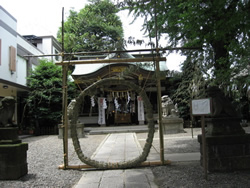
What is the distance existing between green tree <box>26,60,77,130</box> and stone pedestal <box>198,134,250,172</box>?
12.0 meters

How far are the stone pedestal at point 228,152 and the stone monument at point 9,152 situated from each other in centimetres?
394

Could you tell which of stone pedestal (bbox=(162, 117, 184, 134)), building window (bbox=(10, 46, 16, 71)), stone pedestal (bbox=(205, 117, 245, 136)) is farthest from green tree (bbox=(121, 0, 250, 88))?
building window (bbox=(10, 46, 16, 71))

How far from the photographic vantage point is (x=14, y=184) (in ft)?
13.7

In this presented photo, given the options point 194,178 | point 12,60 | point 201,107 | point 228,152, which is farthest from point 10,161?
point 12,60

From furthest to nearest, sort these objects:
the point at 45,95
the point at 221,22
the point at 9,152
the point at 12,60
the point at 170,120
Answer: the point at 45,95 < the point at 12,60 < the point at 170,120 < the point at 9,152 < the point at 221,22

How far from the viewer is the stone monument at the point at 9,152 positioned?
14.5 feet

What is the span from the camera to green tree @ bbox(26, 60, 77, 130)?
1534cm

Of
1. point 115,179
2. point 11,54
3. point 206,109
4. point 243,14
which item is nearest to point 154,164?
point 115,179

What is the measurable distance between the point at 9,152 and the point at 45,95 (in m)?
11.7

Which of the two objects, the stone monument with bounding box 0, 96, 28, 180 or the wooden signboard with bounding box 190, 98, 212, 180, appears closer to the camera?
the wooden signboard with bounding box 190, 98, 212, 180

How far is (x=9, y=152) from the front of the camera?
4.43 m

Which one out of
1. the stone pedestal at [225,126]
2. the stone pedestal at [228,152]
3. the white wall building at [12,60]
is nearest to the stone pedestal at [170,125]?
the stone pedestal at [225,126]

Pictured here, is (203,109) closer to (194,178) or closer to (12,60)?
(194,178)

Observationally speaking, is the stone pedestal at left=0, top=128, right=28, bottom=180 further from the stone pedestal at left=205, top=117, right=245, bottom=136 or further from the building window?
the building window
